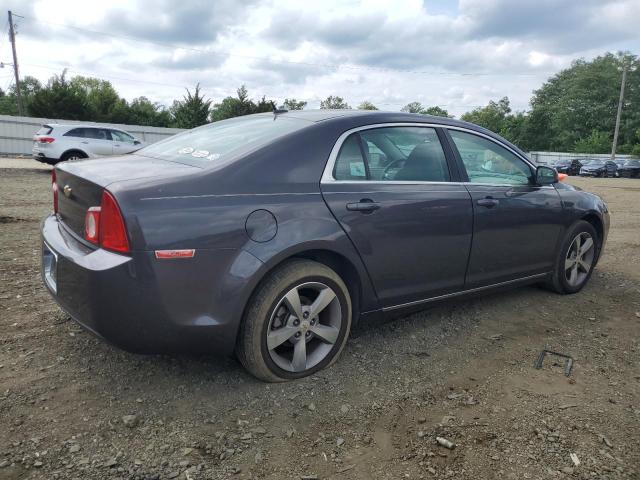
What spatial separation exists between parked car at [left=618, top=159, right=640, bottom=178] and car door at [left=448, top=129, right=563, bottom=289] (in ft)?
126

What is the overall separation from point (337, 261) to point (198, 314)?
909 millimetres

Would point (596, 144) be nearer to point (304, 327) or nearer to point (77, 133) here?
point (77, 133)

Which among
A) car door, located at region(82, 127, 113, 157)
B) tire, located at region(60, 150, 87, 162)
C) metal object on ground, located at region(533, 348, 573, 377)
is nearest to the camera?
metal object on ground, located at region(533, 348, 573, 377)

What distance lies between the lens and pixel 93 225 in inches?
98.5

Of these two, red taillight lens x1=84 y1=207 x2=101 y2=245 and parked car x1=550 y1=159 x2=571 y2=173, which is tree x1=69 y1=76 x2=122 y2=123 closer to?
parked car x1=550 y1=159 x2=571 y2=173

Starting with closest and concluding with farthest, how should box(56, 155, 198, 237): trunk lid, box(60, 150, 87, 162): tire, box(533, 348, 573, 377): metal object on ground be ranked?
box(56, 155, 198, 237): trunk lid, box(533, 348, 573, 377): metal object on ground, box(60, 150, 87, 162): tire

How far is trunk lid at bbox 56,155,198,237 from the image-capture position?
8.51ft

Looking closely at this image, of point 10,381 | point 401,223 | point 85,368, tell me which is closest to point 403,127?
point 401,223

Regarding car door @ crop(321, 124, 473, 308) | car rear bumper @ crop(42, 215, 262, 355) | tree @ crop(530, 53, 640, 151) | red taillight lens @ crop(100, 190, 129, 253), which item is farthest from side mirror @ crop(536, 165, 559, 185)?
tree @ crop(530, 53, 640, 151)

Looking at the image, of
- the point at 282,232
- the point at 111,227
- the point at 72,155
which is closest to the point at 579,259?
the point at 282,232

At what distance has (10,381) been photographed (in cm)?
281

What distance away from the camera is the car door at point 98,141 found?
16.0 metres

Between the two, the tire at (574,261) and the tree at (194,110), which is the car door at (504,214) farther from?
the tree at (194,110)

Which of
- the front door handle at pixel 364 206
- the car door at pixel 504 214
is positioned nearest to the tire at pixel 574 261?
the car door at pixel 504 214
